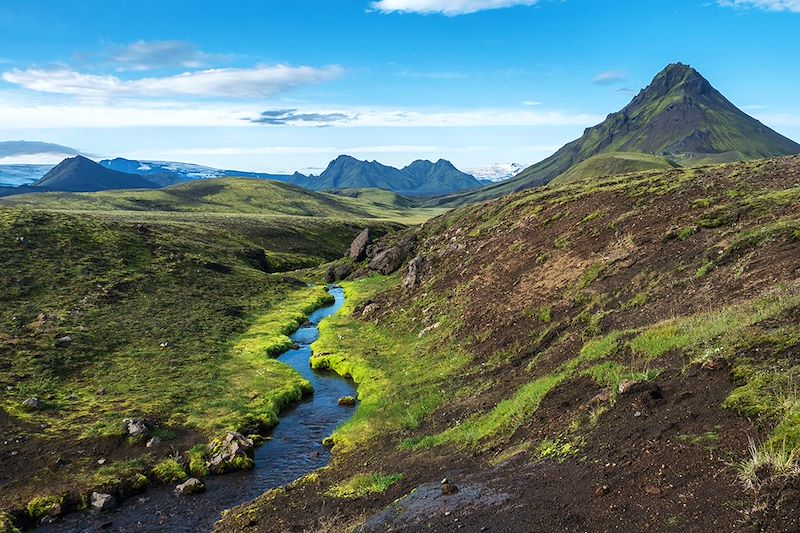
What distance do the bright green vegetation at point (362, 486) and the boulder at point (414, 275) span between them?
4200 cm

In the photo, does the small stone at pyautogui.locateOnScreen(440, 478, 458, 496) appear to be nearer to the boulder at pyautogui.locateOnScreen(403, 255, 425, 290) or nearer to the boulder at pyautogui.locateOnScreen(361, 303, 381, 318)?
the boulder at pyautogui.locateOnScreen(361, 303, 381, 318)

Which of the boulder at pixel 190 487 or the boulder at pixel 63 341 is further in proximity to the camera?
the boulder at pixel 63 341

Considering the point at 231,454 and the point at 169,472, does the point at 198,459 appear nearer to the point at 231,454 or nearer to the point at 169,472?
the point at 169,472

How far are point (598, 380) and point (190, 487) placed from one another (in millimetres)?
23921

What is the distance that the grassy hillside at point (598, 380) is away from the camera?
15.0 metres

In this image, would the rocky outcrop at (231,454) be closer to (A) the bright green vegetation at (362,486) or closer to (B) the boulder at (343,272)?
(A) the bright green vegetation at (362,486)

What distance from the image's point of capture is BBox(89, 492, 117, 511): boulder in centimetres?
2791

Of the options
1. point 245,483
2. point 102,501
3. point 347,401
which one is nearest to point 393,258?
point 347,401

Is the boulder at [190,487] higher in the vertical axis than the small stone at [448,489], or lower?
lower

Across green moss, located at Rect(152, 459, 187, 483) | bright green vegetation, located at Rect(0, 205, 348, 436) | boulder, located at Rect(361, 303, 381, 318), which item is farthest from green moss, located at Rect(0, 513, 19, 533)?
boulder, located at Rect(361, 303, 381, 318)

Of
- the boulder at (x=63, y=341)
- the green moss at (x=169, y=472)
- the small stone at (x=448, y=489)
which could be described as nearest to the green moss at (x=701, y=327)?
the small stone at (x=448, y=489)

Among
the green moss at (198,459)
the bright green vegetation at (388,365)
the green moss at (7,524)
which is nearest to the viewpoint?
the green moss at (7,524)

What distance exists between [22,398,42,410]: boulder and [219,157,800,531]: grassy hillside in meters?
23.6

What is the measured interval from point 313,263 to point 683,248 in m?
125
